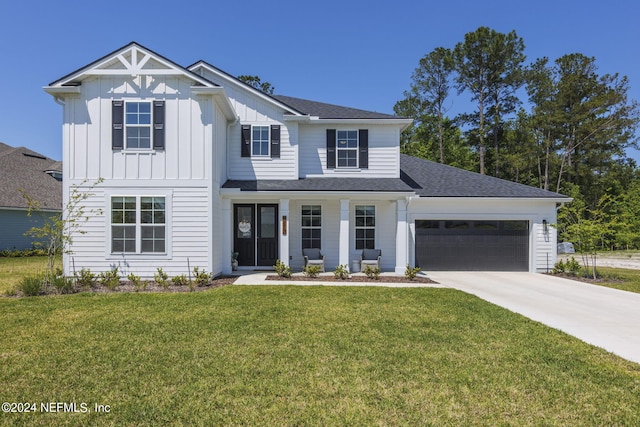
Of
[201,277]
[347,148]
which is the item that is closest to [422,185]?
[347,148]

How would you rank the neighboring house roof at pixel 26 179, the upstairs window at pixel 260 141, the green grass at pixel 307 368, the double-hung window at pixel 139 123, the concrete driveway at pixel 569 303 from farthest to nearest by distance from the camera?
the neighboring house roof at pixel 26 179, the upstairs window at pixel 260 141, the double-hung window at pixel 139 123, the concrete driveway at pixel 569 303, the green grass at pixel 307 368

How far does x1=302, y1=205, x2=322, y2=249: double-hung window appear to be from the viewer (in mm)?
12539

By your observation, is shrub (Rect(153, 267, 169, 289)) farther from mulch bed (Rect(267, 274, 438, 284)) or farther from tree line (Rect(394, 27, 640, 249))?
tree line (Rect(394, 27, 640, 249))

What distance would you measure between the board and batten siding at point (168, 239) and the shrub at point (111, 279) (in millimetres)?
259

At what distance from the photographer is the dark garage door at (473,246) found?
12945 mm

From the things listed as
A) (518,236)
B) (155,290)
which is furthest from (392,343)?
(518,236)

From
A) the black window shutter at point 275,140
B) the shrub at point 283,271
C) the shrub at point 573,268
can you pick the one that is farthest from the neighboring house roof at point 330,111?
the shrub at point 573,268

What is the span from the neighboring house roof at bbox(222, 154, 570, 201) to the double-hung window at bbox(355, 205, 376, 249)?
1.18 m

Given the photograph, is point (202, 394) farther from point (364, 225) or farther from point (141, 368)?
point (364, 225)

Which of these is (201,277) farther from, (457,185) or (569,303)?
(457,185)

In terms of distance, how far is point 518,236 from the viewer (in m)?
13.0

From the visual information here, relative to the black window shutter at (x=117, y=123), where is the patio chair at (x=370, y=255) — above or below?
below

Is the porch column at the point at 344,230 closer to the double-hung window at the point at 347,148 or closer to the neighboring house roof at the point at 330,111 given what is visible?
the double-hung window at the point at 347,148

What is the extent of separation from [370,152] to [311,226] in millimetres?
3550
